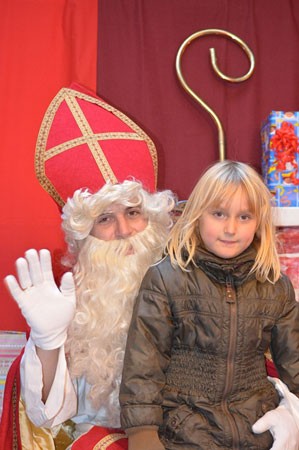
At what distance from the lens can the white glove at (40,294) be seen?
1.43m

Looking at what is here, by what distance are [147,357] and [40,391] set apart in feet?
1.13

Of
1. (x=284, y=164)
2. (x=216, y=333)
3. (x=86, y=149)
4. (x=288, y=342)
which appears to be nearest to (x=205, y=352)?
(x=216, y=333)

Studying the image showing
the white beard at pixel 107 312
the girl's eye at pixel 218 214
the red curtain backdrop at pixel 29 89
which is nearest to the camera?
the girl's eye at pixel 218 214

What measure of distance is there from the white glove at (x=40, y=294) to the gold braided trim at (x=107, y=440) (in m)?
0.33

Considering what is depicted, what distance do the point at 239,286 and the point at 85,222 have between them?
492 mm

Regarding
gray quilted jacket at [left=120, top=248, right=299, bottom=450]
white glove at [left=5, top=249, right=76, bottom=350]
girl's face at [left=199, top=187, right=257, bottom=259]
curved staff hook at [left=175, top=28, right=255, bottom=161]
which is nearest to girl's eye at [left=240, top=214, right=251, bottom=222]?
girl's face at [left=199, top=187, right=257, bottom=259]

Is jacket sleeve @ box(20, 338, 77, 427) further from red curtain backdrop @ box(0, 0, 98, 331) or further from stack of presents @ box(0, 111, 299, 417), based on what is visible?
stack of presents @ box(0, 111, 299, 417)

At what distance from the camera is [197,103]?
2412mm

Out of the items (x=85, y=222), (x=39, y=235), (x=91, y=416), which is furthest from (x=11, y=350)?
(x=85, y=222)

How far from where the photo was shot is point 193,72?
2.42 metres

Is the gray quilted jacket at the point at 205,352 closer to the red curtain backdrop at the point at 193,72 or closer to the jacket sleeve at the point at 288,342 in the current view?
the jacket sleeve at the point at 288,342

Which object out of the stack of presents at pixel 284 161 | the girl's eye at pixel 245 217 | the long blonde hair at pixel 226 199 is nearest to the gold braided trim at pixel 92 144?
the long blonde hair at pixel 226 199

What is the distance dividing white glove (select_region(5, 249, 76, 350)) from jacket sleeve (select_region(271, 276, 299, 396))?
0.57 meters

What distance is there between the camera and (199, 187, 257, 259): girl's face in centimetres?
145
